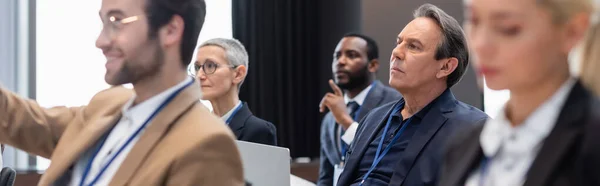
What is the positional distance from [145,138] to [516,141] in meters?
0.73

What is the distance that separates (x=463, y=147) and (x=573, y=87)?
0.29m

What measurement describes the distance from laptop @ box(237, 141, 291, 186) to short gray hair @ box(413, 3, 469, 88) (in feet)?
2.46

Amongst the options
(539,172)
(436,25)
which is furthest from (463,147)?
(436,25)

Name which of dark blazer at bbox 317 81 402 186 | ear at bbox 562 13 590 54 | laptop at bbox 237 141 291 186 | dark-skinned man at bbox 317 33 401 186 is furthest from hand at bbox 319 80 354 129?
ear at bbox 562 13 590 54

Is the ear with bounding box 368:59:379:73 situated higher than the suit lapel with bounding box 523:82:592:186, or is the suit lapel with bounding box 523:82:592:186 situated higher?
the suit lapel with bounding box 523:82:592:186

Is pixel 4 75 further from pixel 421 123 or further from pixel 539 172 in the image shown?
pixel 539 172

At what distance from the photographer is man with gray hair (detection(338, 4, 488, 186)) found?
112 inches

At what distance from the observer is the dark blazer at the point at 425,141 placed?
9.11 feet

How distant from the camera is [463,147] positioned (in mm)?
1599

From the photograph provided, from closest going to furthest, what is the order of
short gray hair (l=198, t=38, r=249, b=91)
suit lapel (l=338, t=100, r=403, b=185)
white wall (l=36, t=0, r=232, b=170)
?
suit lapel (l=338, t=100, r=403, b=185)
short gray hair (l=198, t=38, r=249, b=91)
white wall (l=36, t=0, r=232, b=170)

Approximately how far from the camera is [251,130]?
146 inches

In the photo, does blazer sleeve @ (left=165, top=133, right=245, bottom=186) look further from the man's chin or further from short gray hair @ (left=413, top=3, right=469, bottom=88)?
short gray hair @ (left=413, top=3, right=469, bottom=88)

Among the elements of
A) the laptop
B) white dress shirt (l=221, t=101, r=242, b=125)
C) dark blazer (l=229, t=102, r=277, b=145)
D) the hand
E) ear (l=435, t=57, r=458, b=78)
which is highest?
ear (l=435, t=57, r=458, b=78)

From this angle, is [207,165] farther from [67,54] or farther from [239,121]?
[67,54]
